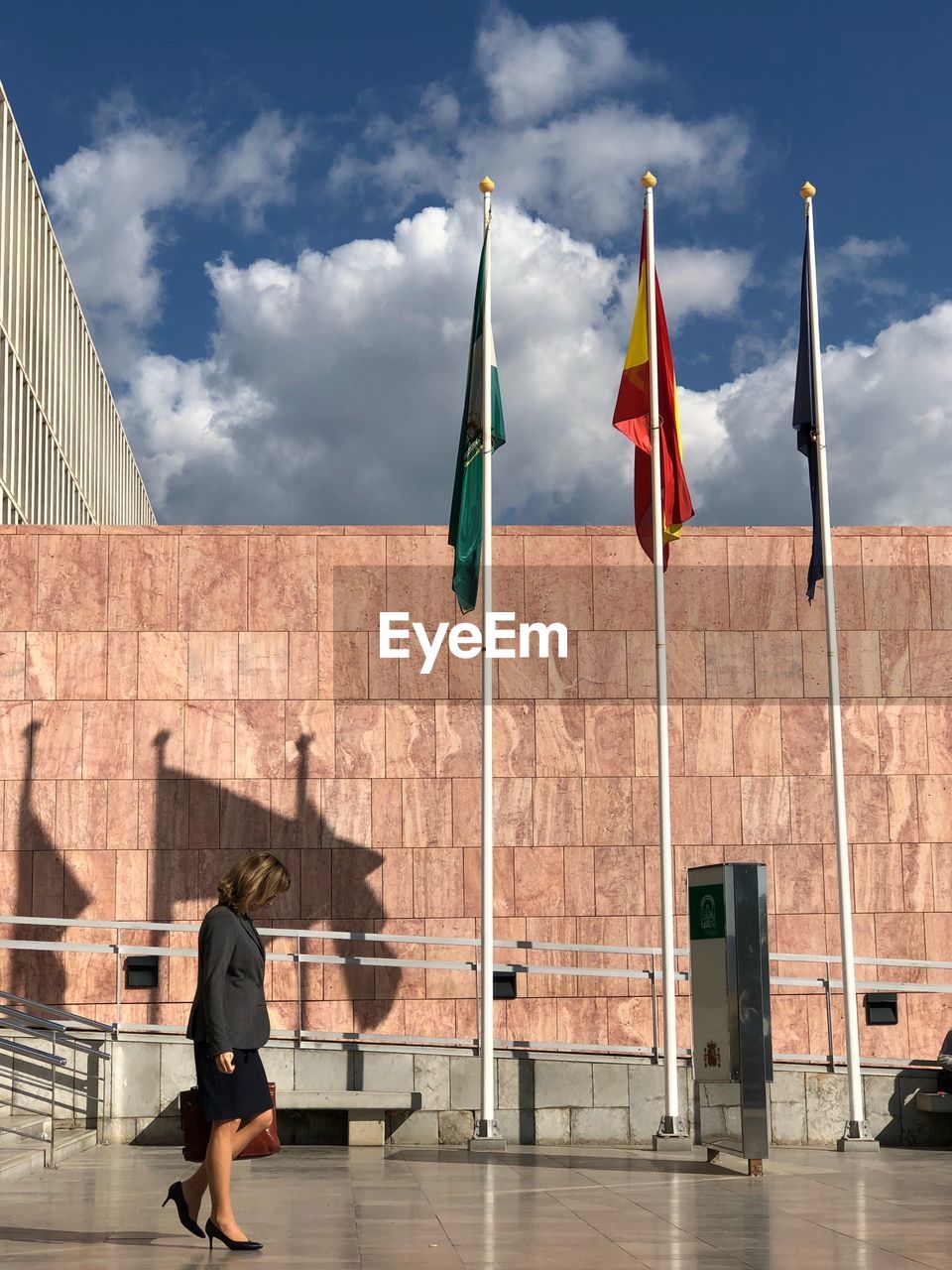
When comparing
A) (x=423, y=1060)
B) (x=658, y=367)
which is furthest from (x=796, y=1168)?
(x=658, y=367)

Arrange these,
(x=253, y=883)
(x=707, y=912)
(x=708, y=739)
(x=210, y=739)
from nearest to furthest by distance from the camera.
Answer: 1. (x=253, y=883)
2. (x=707, y=912)
3. (x=210, y=739)
4. (x=708, y=739)

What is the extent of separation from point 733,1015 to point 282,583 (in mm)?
7230

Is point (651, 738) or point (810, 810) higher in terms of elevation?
point (651, 738)

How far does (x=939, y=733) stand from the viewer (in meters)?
16.4

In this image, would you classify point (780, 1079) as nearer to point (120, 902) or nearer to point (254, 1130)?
point (120, 902)

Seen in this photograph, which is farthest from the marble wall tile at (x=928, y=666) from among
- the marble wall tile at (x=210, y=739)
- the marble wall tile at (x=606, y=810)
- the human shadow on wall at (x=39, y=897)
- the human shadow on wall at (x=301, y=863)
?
the human shadow on wall at (x=39, y=897)

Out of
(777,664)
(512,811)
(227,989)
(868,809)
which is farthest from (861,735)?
(227,989)

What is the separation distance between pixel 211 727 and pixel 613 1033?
17.3 ft

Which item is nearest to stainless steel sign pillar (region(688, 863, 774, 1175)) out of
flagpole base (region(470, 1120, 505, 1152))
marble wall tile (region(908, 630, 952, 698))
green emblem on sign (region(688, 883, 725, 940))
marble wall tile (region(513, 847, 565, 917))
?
green emblem on sign (region(688, 883, 725, 940))

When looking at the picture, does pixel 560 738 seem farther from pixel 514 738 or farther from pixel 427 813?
pixel 427 813

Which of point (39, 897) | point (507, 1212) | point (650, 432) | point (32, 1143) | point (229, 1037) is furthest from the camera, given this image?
point (39, 897)

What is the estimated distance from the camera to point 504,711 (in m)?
16.3

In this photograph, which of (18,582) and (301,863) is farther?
(18,582)

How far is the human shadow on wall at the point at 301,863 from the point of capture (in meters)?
15.6
